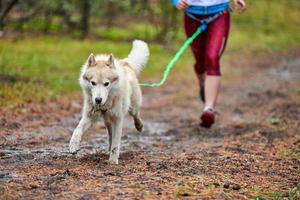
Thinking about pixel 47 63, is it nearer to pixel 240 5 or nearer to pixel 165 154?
pixel 240 5

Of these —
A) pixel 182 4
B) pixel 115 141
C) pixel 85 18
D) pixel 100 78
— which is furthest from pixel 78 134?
pixel 85 18

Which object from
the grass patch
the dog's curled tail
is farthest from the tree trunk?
the dog's curled tail

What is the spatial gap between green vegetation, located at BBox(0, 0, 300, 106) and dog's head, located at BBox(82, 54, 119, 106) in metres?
3.58

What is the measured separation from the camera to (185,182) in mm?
4328

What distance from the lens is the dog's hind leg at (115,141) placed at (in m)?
5.16

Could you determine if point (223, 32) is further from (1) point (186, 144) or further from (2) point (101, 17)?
(2) point (101, 17)

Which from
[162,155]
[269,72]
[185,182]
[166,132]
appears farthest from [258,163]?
[269,72]

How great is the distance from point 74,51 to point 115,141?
9734 mm

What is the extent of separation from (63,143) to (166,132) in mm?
1798

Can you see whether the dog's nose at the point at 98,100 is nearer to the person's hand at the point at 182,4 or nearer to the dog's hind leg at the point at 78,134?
the dog's hind leg at the point at 78,134

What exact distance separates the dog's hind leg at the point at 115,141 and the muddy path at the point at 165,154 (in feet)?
0.27

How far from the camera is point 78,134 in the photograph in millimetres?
5102

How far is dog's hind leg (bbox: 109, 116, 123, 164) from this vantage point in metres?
5.16

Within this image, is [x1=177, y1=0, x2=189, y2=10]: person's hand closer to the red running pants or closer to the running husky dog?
the red running pants
